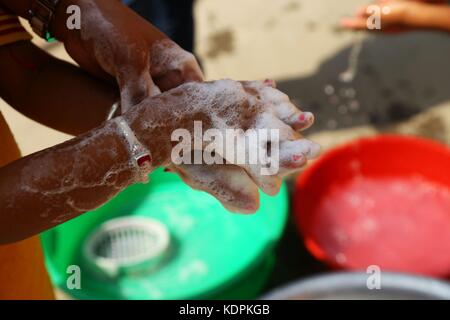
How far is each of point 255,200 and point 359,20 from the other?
5.09ft

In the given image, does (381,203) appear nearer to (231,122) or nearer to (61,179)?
(231,122)

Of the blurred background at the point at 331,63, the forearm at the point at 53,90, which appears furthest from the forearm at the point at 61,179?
the blurred background at the point at 331,63

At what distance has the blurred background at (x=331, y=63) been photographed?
212cm

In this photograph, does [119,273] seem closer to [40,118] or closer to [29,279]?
[29,279]

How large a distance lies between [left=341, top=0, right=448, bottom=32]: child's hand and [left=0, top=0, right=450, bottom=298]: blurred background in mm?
264

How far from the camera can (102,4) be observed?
32.1 inches

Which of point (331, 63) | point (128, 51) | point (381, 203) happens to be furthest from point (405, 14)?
point (128, 51)

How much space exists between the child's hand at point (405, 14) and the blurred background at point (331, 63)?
0.87 feet

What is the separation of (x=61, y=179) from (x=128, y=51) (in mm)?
225

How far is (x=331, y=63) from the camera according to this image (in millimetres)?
2350

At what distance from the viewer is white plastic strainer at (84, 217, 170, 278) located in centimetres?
155
